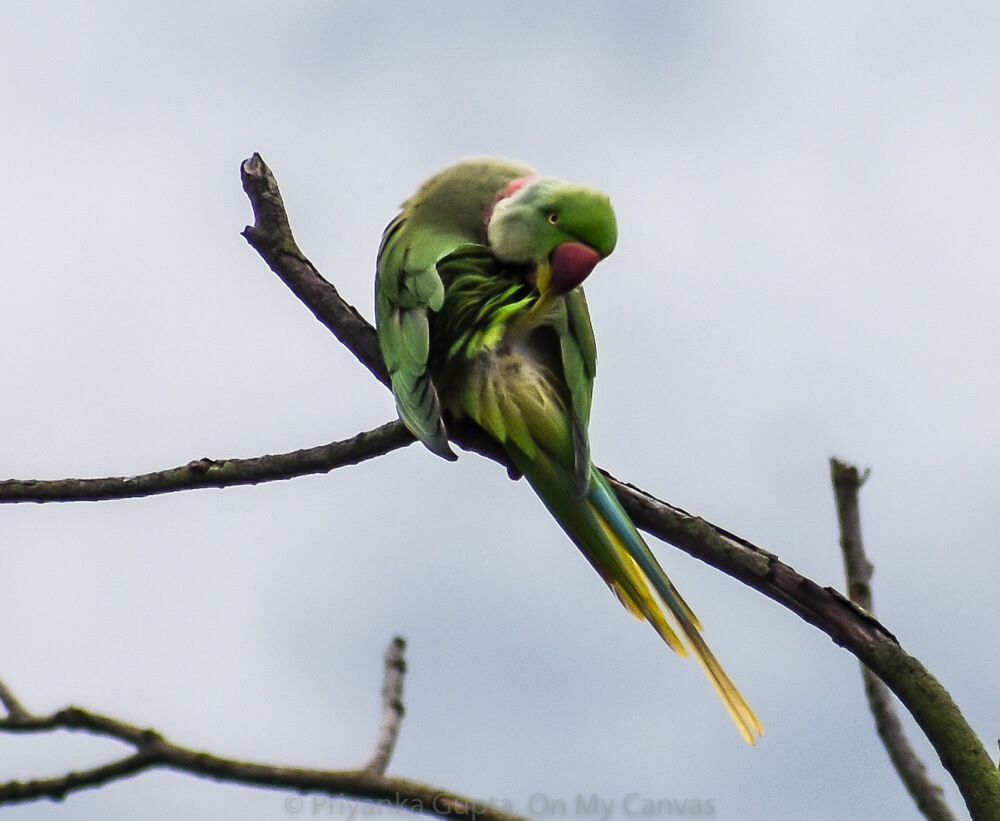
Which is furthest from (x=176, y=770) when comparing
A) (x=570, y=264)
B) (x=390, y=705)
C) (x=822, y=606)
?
(x=570, y=264)

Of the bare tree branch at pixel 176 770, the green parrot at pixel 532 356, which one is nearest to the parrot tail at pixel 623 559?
the green parrot at pixel 532 356

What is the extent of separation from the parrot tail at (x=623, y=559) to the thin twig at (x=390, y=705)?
2.01 ft

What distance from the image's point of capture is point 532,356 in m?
3.49

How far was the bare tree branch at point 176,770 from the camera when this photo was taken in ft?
7.06

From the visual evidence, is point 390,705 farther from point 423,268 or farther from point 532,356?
point 423,268

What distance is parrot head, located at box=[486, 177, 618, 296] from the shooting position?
11.2 feet

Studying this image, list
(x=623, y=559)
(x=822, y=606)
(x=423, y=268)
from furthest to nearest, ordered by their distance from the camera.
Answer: (x=423, y=268) < (x=623, y=559) < (x=822, y=606)

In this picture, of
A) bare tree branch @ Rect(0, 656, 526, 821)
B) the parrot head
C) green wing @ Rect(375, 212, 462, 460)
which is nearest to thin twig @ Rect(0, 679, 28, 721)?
bare tree branch @ Rect(0, 656, 526, 821)

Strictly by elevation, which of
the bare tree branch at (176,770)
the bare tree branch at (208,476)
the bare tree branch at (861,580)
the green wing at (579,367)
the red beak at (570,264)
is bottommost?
the bare tree branch at (176,770)

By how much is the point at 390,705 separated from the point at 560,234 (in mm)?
1408

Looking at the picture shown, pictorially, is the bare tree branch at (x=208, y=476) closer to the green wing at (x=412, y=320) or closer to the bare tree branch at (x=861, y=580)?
the green wing at (x=412, y=320)

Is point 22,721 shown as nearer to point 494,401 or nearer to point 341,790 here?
point 341,790

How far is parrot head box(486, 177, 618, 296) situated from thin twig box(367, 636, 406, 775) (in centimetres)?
112

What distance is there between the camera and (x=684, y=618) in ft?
10.6
